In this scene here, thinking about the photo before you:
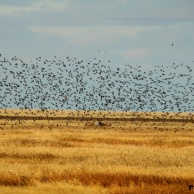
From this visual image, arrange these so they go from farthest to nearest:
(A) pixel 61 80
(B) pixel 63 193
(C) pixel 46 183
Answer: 1. (A) pixel 61 80
2. (C) pixel 46 183
3. (B) pixel 63 193

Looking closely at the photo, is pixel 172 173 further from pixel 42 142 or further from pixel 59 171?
pixel 42 142

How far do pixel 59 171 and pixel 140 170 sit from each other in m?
4.67

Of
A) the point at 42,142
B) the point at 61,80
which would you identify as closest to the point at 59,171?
the point at 42,142

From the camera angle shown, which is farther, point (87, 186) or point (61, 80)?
point (61, 80)

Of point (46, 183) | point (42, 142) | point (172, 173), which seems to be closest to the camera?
point (46, 183)

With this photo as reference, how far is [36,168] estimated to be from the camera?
36.0m

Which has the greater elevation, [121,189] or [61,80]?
[61,80]

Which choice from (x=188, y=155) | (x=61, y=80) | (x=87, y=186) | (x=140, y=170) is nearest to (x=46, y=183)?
(x=87, y=186)

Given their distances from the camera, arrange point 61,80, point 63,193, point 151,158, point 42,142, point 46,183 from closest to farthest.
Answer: point 63,193 → point 46,183 → point 151,158 → point 42,142 → point 61,80

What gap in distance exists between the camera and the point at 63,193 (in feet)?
94.8

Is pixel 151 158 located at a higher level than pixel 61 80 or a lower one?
lower

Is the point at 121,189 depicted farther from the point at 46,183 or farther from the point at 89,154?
the point at 89,154

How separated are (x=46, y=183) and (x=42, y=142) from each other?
994 inches

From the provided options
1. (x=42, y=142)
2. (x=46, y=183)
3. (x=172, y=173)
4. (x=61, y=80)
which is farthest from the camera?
(x=61, y=80)
